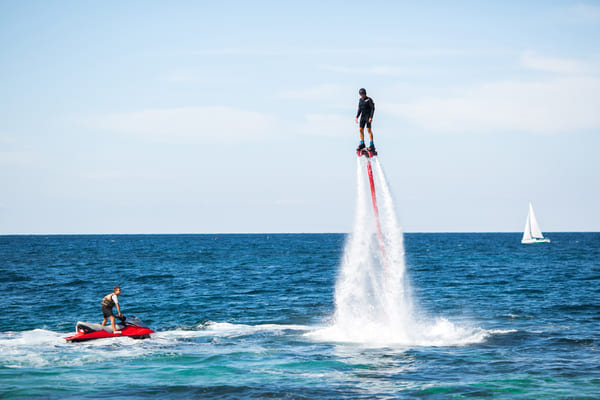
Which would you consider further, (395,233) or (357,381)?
→ (395,233)

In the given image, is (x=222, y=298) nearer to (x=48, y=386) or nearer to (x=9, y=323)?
(x=9, y=323)

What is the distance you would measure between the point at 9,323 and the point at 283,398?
23922 millimetres

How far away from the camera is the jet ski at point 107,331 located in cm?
2811

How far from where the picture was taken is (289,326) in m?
35.1

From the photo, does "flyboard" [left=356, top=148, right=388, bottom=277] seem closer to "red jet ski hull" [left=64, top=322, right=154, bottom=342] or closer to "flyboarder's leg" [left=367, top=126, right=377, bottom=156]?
"flyboarder's leg" [left=367, top=126, right=377, bottom=156]

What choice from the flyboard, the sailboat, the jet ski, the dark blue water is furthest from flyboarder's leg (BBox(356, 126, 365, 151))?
the sailboat

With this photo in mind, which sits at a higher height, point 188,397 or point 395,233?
point 395,233

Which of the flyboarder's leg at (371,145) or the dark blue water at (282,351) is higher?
the flyboarder's leg at (371,145)

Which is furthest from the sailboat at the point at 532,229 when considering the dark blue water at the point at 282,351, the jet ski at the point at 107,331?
the jet ski at the point at 107,331

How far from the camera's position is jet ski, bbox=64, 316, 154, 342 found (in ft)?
92.2

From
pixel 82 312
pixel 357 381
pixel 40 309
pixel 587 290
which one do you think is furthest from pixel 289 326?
pixel 587 290

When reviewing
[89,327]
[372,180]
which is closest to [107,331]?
[89,327]

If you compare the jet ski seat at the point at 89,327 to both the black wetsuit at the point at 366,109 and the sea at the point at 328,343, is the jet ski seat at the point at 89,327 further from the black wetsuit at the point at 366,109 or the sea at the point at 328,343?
the black wetsuit at the point at 366,109

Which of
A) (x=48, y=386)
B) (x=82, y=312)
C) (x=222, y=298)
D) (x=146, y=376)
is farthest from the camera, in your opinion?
(x=222, y=298)
